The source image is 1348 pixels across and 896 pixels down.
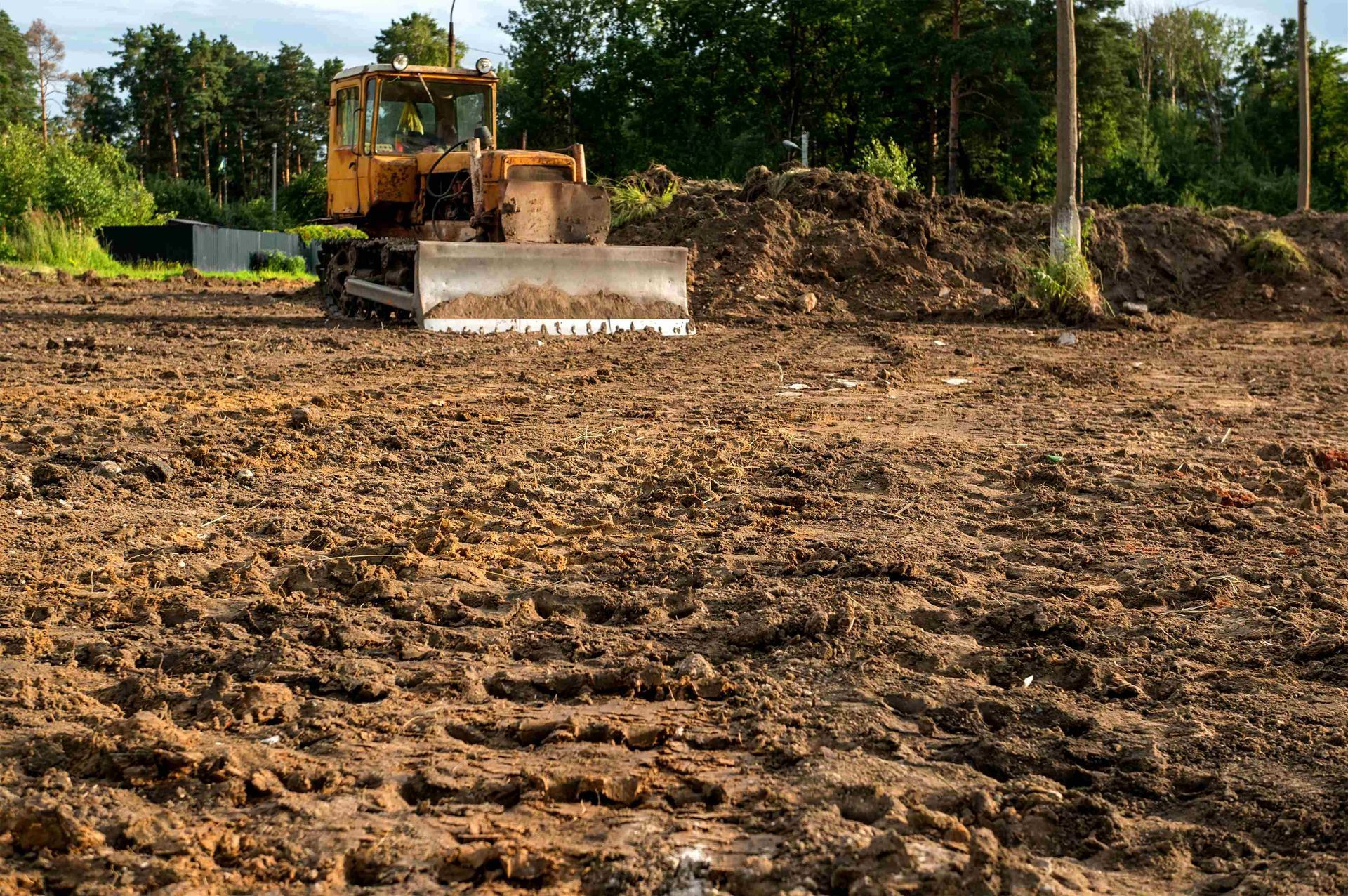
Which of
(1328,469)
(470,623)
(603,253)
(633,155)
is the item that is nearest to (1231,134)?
(633,155)

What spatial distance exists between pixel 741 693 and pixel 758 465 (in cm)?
316

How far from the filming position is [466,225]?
44.7ft

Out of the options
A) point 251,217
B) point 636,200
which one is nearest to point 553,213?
point 636,200

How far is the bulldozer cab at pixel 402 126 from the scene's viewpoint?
46.5ft

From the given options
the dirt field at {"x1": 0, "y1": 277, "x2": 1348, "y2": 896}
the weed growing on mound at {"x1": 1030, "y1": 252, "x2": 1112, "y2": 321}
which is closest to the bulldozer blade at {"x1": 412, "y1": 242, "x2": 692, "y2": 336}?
the dirt field at {"x1": 0, "y1": 277, "x2": 1348, "y2": 896}

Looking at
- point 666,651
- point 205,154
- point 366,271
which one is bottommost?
point 666,651

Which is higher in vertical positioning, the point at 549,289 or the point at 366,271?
the point at 366,271

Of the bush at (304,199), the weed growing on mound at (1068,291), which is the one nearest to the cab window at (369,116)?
the weed growing on mound at (1068,291)

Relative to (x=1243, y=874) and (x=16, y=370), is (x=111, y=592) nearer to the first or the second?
(x=1243, y=874)

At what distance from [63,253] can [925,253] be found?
67.5 ft

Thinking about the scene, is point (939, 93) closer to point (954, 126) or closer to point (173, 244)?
point (954, 126)

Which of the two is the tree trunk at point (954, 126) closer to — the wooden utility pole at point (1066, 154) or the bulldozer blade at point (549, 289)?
the wooden utility pole at point (1066, 154)

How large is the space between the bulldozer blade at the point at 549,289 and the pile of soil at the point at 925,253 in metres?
2.13

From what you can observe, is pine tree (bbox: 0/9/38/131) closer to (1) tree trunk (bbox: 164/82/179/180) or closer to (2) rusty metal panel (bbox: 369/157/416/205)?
(1) tree trunk (bbox: 164/82/179/180)
